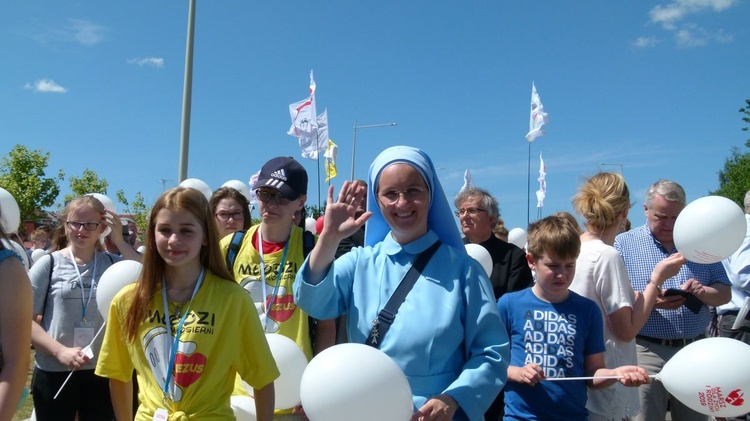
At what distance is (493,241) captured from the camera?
4789 mm

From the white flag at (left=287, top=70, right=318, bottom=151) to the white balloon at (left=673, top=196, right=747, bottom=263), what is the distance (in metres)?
12.2

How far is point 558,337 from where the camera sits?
121 inches

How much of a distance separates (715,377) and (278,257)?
7.50 feet

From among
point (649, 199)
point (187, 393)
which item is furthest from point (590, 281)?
point (187, 393)

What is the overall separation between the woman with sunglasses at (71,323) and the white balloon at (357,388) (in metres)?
2.25

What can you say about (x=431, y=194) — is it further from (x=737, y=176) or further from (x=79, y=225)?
(x=737, y=176)

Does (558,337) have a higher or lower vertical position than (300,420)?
higher

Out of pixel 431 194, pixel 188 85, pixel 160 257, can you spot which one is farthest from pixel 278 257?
pixel 188 85

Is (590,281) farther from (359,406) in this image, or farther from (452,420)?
(359,406)

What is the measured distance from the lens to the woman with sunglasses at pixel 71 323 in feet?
12.6

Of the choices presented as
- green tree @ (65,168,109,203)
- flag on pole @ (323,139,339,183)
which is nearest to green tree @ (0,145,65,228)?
green tree @ (65,168,109,203)

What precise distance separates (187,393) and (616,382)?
2.10 meters

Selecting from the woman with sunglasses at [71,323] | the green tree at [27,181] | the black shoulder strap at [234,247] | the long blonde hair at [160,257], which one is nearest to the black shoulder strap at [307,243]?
the black shoulder strap at [234,247]

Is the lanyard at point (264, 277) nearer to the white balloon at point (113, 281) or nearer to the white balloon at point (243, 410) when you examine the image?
the white balloon at point (243, 410)
